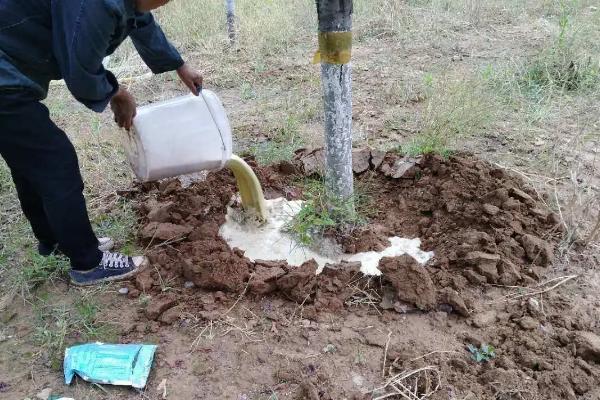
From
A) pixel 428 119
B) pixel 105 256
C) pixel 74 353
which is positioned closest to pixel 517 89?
pixel 428 119

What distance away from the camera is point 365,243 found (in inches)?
98.0

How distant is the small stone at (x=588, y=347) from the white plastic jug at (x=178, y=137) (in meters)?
1.59

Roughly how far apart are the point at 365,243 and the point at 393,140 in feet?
4.04

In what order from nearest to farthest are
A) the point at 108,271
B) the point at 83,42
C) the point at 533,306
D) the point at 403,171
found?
the point at 83,42 → the point at 533,306 → the point at 108,271 → the point at 403,171

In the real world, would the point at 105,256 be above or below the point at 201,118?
below

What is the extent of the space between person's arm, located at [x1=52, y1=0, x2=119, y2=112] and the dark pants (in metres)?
0.26

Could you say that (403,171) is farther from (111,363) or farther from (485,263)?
(111,363)

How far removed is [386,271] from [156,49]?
1.38 meters

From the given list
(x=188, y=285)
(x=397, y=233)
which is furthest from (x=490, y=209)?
(x=188, y=285)

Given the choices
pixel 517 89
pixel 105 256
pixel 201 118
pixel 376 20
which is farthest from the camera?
pixel 376 20

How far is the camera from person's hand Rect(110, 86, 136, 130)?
2055 mm

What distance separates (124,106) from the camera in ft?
6.81

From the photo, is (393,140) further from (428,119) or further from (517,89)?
(517,89)

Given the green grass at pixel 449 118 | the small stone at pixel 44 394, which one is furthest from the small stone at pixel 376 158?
the small stone at pixel 44 394
